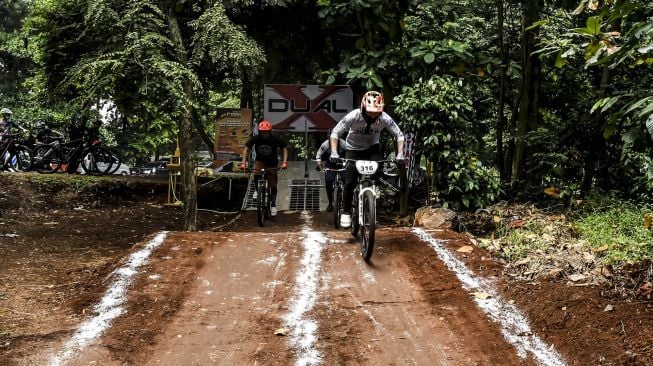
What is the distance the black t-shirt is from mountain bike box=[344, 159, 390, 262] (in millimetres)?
3239

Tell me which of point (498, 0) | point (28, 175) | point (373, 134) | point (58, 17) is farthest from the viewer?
point (28, 175)

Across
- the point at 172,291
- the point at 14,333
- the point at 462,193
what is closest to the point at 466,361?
the point at 172,291

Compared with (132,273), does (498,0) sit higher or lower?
higher

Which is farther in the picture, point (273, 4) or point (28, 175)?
point (28, 175)

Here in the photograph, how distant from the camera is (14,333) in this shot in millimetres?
4582

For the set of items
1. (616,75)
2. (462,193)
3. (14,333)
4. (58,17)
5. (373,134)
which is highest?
(58,17)

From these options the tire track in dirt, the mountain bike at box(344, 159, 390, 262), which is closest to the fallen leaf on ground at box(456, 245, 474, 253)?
the tire track in dirt

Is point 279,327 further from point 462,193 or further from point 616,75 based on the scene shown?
point 616,75

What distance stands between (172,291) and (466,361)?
8.96 ft

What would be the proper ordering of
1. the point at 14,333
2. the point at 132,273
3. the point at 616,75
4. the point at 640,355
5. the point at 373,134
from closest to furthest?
the point at 640,355
the point at 14,333
the point at 132,273
the point at 373,134
the point at 616,75

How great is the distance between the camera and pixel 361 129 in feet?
22.8

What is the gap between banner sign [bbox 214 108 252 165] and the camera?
13.8 meters

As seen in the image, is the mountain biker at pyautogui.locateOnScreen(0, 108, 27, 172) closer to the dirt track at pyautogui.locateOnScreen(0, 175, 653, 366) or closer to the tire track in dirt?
the dirt track at pyautogui.locateOnScreen(0, 175, 653, 366)

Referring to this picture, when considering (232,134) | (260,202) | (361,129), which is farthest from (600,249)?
(232,134)
